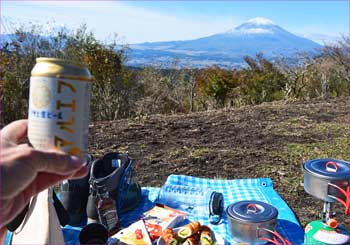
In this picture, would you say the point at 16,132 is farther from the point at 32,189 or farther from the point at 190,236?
the point at 190,236

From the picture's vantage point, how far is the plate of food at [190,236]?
64.4 inches

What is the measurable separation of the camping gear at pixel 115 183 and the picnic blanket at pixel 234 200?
0.21 ft

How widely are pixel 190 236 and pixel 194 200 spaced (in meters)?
0.50

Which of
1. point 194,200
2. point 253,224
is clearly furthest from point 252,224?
point 194,200

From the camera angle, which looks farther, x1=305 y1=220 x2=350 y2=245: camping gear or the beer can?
x1=305 y1=220 x2=350 y2=245: camping gear

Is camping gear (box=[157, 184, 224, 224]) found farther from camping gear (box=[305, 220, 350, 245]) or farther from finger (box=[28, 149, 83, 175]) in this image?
finger (box=[28, 149, 83, 175])

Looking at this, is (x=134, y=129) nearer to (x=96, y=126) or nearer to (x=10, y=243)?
(x=96, y=126)

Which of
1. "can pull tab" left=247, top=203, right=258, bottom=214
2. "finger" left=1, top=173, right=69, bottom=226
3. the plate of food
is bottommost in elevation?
the plate of food

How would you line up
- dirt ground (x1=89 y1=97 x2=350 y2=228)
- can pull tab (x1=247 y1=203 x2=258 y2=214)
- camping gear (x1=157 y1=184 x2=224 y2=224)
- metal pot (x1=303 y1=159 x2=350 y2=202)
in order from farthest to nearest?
1. dirt ground (x1=89 y1=97 x2=350 y2=228)
2. camping gear (x1=157 y1=184 x2=224 y2=224)
3. can pull tab (x1=247 y1=203 x2=258 y2=214)
4. metal pot (x1=303 y1=159 x2=350 y2=202)

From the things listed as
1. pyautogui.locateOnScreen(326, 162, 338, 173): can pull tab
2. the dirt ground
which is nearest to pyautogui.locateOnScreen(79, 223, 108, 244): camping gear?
pyautogui.locateOnScreen(326, 162, 338, 173): can pull tab

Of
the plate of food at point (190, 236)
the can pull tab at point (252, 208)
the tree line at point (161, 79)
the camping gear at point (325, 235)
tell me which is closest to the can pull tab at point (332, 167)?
the camping gear at point (325, 235)

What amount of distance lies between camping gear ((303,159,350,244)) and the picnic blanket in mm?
365

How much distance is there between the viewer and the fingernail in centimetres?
83

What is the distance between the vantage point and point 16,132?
90 cm
